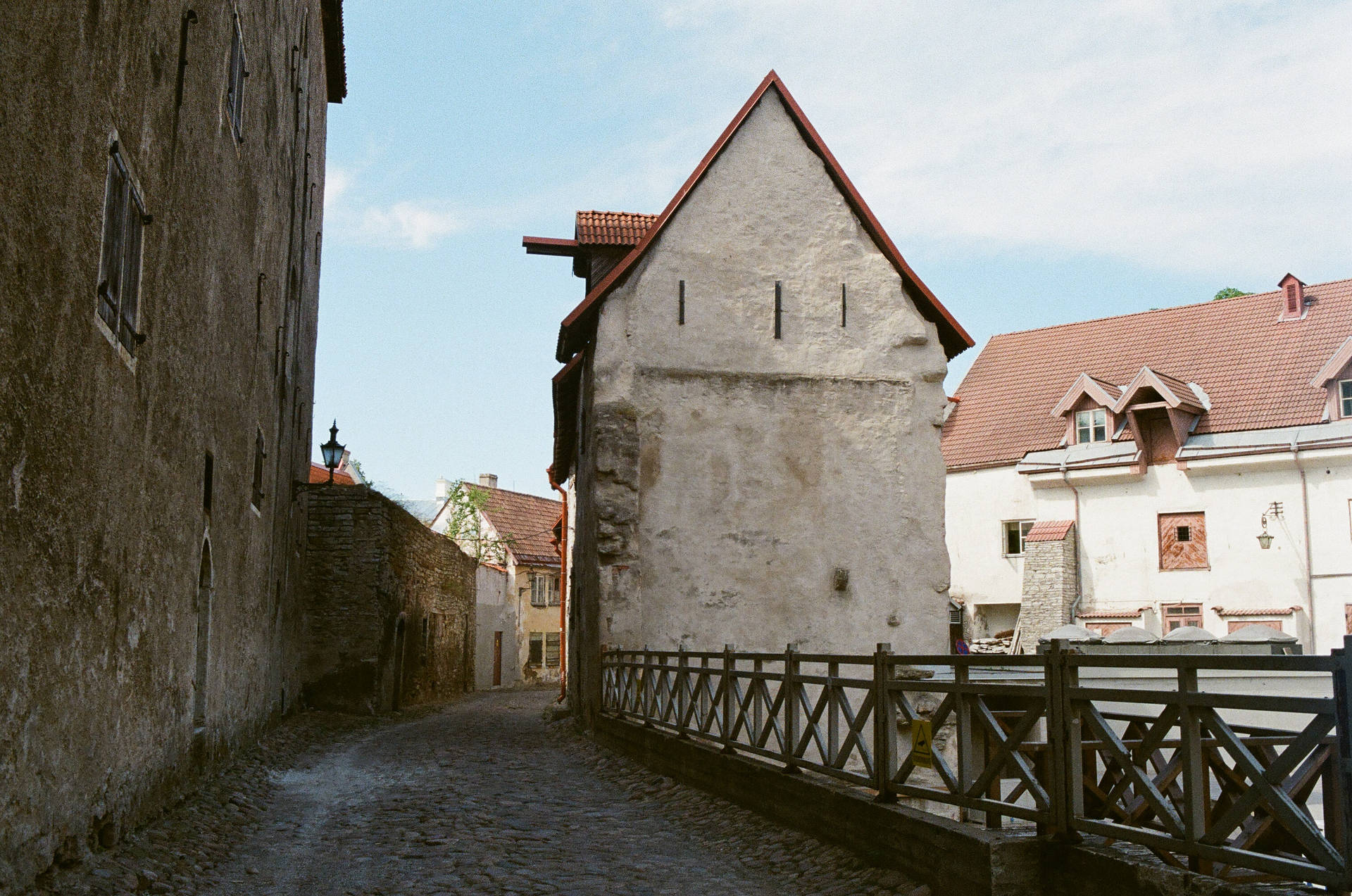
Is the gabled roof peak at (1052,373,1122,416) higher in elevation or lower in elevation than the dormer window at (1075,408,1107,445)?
higher

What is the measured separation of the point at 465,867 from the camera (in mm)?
7066

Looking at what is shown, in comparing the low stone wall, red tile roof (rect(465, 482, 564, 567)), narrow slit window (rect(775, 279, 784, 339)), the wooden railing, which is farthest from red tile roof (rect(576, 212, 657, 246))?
red tile roof (rect(465, 482, 564, 567))

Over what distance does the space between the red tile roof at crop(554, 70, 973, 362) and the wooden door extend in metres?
24.5

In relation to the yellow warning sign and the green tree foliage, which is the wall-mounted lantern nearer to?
the yellow warning sign

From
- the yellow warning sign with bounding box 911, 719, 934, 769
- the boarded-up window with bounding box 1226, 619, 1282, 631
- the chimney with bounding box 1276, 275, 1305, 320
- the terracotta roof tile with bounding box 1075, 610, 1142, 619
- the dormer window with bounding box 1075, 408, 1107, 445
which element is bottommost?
the yellow warning sign with bounding box 911, 719, 934, 769

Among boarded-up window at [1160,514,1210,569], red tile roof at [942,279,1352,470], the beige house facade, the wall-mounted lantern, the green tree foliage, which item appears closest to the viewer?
the wall-mounted lantern

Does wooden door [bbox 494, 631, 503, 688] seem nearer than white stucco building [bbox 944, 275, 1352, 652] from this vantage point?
No

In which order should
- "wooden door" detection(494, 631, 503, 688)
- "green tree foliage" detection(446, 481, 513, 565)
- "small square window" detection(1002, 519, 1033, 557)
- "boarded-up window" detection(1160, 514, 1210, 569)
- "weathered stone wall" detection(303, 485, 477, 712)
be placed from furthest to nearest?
"green tree foliage" detection(446, 481, 513, 565) < "wooden door" detection(494, 631, 503, 688) < "small square window" detection(1002, 519, 1033, 557) < "boarded-up window" detection(1160, 514, 1210, 569) < "weathered stone wall" detection(303, 485, 477, 712)

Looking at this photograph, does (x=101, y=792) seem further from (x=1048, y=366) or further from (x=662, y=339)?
(x=1048, y=366)

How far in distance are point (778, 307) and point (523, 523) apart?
103 ft

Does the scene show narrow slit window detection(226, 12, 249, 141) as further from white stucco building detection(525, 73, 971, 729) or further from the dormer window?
the dormer window

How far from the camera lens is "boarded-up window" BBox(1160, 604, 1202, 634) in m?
29.2

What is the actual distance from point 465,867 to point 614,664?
299 inches

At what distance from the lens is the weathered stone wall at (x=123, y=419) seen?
507cm
